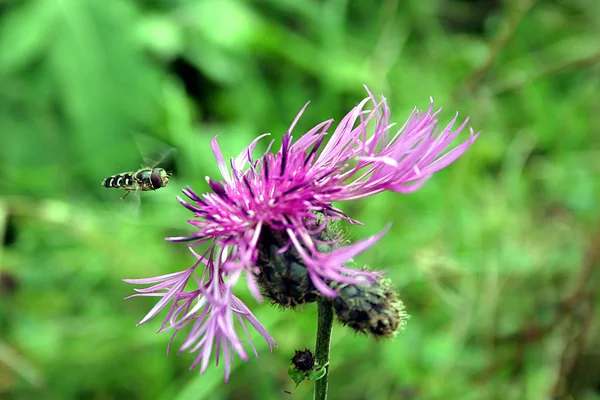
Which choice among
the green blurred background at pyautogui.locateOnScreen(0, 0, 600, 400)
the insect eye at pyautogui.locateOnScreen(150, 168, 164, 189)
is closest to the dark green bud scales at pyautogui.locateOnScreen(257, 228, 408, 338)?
the insect eye at pyautogui.locateOnScreen(150, 168, 164, 189)

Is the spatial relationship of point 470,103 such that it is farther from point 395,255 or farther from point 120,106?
point 120,106

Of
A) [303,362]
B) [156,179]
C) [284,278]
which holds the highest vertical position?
[156,179]

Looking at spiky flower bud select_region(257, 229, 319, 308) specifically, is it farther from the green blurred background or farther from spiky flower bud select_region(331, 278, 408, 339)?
the green blurred background

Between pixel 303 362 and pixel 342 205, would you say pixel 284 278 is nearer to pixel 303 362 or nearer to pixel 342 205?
pixel 303 362

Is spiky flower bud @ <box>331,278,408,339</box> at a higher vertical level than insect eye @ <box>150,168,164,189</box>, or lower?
lower

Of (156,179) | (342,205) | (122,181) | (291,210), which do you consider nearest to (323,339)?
(291,210)

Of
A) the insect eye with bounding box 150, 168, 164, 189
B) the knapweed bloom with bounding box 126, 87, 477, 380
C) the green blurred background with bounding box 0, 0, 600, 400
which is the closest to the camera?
the knapweed bloom with bounding box 126, 87, 477, 380
